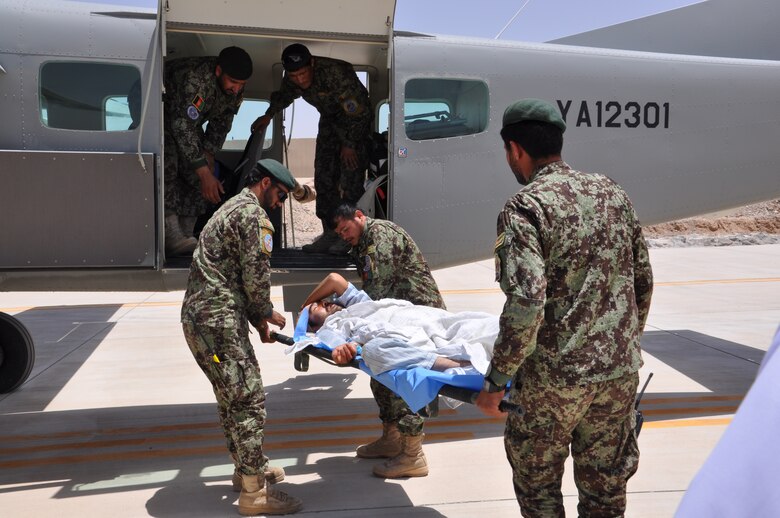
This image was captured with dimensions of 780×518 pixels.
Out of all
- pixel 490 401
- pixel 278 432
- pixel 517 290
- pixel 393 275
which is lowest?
pixel 278 432

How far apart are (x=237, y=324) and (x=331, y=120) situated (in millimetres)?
3237

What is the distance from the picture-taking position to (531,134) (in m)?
3.76

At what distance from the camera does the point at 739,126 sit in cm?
755

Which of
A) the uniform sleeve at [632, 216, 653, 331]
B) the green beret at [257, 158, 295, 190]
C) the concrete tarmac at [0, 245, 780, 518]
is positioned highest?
the green beret at [257, 158, 295, 190]

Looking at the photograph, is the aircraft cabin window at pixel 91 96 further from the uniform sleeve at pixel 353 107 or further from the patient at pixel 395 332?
the patient at pixel 395 332

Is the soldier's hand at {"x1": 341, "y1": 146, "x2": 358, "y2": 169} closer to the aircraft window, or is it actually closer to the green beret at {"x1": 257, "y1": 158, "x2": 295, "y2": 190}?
the aircraft window

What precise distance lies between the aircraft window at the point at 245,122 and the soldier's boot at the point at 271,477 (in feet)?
13.4

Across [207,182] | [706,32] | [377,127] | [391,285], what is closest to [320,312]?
[391,285]

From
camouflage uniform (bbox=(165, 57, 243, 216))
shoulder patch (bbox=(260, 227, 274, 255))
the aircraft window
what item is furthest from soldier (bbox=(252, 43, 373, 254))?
shoulder patch (bbox=(260, 227, 274, 255))

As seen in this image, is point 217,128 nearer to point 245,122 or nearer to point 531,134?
point 245,122

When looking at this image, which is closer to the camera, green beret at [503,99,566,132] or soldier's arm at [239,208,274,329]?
green beret at [503,99,566,132]

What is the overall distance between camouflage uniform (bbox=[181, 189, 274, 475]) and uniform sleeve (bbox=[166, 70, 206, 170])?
144cm

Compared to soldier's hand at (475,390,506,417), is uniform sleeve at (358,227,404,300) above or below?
above

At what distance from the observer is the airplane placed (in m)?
5.93
